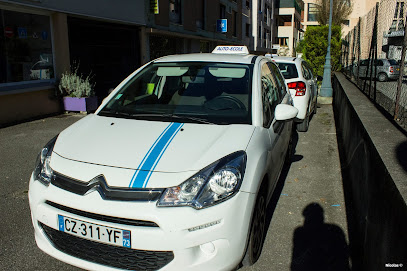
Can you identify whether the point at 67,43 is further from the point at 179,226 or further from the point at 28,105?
the point at 179,226

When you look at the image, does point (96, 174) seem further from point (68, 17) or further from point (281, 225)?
point (68, 17)

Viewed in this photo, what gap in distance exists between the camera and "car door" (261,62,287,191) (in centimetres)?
329

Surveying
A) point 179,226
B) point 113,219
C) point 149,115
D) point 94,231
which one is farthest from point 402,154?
point 94,231

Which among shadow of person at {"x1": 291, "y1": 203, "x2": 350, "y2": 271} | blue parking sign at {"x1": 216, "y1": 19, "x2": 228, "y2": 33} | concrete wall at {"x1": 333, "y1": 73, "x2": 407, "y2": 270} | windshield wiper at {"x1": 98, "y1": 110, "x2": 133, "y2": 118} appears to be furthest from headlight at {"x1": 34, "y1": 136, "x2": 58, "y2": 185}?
blue parking sign at {"x1": 216, "y1": 19, "x2": 228, "y2": 33}

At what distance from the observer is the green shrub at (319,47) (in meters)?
21.0

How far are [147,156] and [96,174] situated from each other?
368mm

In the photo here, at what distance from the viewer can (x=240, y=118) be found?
10.5 feet

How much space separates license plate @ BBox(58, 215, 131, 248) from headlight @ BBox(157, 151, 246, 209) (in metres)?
0.31

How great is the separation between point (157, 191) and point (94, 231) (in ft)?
1.60

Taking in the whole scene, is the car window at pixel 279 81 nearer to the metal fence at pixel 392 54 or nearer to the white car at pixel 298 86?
the metal fence at pixel 392 54

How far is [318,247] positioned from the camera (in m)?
3.21

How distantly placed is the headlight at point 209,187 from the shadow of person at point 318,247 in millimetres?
1022

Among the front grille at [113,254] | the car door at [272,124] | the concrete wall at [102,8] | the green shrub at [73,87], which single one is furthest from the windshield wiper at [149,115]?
the green shrub at [73,87]

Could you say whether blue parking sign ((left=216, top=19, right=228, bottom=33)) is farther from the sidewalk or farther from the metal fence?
the sidewalk
